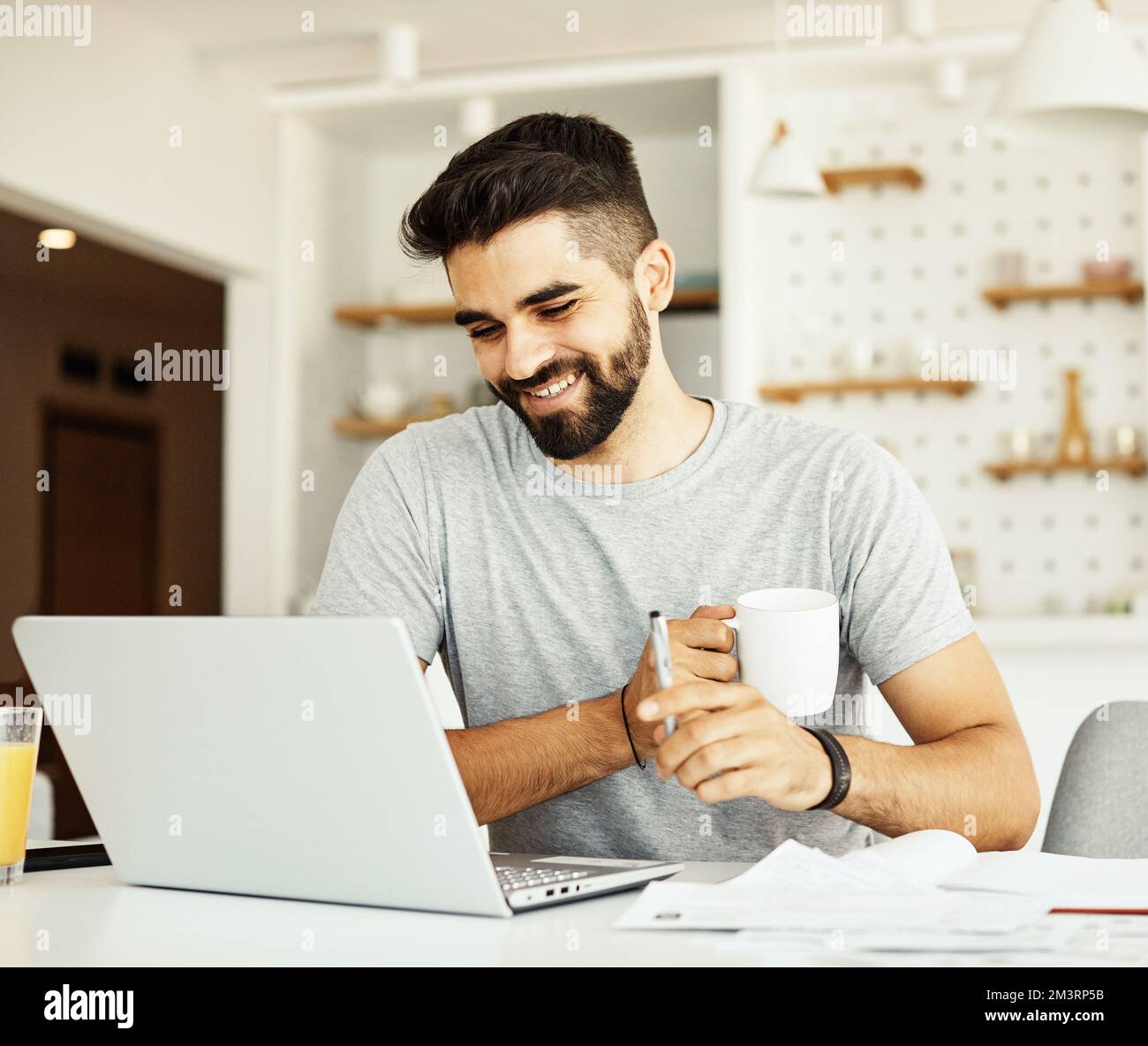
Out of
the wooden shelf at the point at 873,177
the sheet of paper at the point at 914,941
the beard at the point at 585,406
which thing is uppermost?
the wooden shelf at the point at 873,177

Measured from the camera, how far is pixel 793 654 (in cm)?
110

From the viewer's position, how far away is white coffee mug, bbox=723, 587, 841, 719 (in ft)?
3.59

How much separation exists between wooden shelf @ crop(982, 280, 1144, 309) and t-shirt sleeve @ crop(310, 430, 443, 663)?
3.24 m

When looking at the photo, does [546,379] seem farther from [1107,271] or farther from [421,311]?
[421,311]

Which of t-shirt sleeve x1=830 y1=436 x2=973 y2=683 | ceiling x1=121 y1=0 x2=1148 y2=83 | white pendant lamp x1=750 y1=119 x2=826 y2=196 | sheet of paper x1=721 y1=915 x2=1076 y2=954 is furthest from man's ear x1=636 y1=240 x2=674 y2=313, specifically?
ceiling x1=121 y1=0 x2=1148 y2=83

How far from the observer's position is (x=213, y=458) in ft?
20.4

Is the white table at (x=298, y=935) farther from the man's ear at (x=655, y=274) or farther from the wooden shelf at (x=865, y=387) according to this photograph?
the wooden shelf at (x=865, y=387)

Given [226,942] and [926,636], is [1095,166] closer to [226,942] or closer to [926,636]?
[926,636]

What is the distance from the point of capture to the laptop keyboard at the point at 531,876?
37.3 inches

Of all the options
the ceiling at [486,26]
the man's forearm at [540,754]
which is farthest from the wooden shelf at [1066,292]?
the man's forearm at [540,754]

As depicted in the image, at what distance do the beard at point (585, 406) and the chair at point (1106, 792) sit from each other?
1.91 ft

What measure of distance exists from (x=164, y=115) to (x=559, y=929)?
4018 mm

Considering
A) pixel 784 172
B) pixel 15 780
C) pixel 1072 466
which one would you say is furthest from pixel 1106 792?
pixel 1072 466
